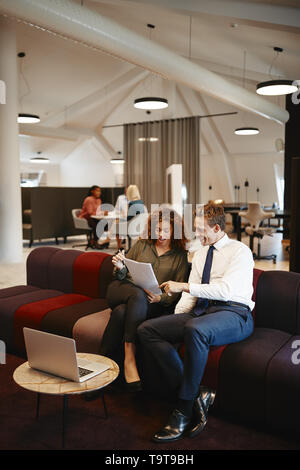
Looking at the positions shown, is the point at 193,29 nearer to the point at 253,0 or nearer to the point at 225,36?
the point at 225,36

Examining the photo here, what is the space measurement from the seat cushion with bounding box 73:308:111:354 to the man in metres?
0.45

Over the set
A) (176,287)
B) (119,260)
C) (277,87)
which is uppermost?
(277,87)

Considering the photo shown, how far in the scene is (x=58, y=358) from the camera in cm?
214

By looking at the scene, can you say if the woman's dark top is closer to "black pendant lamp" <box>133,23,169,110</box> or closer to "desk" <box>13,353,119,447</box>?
"desk" <box>13,353,119,447</box>

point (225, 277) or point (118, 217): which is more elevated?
point (118, 217)

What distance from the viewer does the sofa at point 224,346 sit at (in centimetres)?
225

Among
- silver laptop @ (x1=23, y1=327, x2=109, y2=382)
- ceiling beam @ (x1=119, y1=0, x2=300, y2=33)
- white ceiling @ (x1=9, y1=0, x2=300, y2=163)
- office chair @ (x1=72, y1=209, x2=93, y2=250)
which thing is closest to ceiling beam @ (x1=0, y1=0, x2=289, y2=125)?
white ceiling @ (x1=9, y1=0, x2=300, y2=163)

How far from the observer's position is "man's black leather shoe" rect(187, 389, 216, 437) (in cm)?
229

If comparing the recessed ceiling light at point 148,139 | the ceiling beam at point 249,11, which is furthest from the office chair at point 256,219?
the recessed ceiling light at point 148,139

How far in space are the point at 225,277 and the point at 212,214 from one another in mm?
412

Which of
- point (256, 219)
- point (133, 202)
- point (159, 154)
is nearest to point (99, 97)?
point (159, 154)

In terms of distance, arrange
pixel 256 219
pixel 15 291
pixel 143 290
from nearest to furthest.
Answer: pixel 143 290, pixel 15 291, pixel 256 219

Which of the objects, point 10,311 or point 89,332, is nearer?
point 89,332

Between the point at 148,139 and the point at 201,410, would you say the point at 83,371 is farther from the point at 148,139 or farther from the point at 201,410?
the point at 148,139
